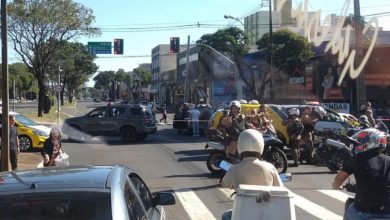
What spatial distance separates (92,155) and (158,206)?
598 inches

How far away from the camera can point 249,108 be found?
21.0m

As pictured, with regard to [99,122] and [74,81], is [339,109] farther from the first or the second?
[74,81]

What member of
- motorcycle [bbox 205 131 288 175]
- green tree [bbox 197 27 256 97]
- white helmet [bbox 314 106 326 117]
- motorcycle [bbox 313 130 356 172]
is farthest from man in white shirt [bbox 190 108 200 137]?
→ green tree [bbox 197 27 256 97]

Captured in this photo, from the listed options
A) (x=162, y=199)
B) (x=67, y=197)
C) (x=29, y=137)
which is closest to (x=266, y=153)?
(x=162, y=199)

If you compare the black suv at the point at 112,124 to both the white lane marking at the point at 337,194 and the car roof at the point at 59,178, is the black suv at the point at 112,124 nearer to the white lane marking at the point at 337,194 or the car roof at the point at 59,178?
the white lane marking at the point at 337,194

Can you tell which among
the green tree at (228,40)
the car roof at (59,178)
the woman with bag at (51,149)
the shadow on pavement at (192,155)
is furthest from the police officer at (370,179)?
the green tree at (228,40)

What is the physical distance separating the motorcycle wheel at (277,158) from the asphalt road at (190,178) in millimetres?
498

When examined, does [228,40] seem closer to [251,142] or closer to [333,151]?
[333,151]

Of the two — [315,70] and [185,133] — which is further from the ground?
[315,70]

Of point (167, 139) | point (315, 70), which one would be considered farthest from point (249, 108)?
point (315, 70)

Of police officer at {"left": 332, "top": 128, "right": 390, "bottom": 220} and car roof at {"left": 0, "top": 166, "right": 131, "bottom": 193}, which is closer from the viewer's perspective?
car roof at {"left": 0, "top": 166, "right": 131, "bottom": 193}

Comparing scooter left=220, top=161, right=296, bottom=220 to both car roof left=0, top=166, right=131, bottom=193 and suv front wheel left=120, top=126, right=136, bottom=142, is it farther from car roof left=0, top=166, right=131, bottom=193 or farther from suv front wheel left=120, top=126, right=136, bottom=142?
suv front wheel left=120, top=126, right=136, bottom=142

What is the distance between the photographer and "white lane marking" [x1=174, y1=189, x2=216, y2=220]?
9742 millimetres

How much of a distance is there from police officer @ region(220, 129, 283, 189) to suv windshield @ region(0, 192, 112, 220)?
4.73 feet
